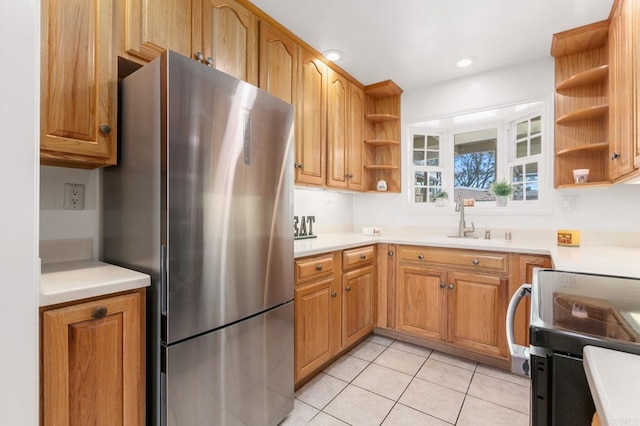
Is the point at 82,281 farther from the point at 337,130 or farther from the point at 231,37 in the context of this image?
the point at 337,130

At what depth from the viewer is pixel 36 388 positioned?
702 mm

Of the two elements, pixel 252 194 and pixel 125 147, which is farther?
pixel 252 194

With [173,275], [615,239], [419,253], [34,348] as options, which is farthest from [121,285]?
[615,239]

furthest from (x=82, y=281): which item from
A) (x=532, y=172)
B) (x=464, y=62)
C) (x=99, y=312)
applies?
(x=532, y=172)

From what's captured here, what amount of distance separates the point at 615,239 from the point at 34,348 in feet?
10.5

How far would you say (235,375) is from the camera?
132 centimetres

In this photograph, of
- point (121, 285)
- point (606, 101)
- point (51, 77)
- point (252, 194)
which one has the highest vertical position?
point (606, 101)

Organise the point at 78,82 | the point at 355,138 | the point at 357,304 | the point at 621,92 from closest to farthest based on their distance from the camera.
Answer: the point at 78,82, the point at 621,92, the point at 357,304, the point at 355,138

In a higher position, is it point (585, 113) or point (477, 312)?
point (585, 113)

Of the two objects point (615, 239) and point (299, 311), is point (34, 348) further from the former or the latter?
point (615, 239)

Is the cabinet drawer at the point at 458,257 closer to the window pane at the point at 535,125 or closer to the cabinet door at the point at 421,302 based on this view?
the cabinet door at the point at 421,302

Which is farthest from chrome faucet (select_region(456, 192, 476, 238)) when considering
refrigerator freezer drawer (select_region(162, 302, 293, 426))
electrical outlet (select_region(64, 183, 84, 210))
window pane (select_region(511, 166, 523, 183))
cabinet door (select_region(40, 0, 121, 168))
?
electrical outlet (select_region(64, 183, 84, 210))

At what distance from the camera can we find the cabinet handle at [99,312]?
98cm

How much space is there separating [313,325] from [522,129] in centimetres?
253
